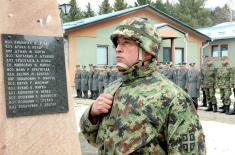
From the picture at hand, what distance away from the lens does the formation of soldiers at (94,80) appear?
837 inches

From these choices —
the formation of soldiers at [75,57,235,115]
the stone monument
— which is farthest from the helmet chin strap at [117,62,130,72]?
the formation of soldiers at [75,57,235,115]

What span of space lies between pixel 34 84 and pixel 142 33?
8.29ft

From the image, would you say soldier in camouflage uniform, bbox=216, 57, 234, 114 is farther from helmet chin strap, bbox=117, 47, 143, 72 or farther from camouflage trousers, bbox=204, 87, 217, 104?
helmet chin strap, bbox=117, 47, 143, 72

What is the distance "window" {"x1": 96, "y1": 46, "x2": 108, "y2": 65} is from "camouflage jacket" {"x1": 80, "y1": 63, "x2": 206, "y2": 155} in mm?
26093

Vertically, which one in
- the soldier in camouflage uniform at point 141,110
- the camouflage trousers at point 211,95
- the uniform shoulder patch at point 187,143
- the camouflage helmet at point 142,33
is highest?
the camouflage helmet at point 142,33

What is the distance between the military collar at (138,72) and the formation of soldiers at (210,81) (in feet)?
40.5

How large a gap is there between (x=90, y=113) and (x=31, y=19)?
240 centimetres

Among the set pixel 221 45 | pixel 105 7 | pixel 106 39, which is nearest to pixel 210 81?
pixel 106 39

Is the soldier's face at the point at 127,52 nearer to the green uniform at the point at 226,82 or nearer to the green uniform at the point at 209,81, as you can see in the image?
the green uniform at the point at 226,82

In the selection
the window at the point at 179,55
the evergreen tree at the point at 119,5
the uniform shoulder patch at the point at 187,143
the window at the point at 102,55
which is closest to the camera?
the uniform shoulder patch at the point at 187,143

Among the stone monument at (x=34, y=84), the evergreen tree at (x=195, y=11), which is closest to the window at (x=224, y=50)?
the stone monument at (x=34, y=84)

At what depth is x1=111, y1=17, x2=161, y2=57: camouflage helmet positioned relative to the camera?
2.54 metres

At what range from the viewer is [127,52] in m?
2.56

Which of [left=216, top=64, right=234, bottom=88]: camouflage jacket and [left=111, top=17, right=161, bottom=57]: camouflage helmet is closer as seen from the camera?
[left=111, top=17, right=161, bottom=57]: camouflage helmet
